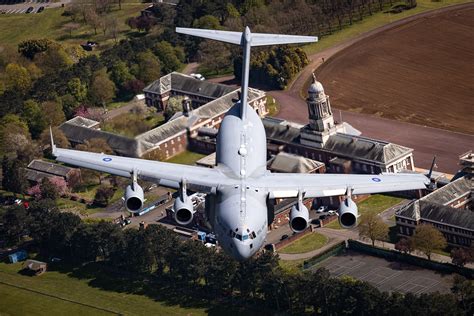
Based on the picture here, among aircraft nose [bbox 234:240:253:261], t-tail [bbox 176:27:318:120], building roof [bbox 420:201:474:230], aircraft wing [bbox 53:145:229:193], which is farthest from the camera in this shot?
building roof [bbox 420:201:474:230]

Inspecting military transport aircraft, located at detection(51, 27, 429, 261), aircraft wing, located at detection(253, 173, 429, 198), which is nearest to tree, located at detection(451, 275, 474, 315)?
aircraft wing, located at detection(253, 173, 429, 198)

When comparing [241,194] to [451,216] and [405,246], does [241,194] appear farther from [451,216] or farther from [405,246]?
[451,216]

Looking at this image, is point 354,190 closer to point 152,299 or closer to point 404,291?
point 404,291

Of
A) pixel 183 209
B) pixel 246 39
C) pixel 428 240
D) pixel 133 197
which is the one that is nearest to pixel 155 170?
pixel 133 197

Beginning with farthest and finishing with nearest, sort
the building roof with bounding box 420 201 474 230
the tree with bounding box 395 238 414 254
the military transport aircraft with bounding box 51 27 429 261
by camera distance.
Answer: the building roof with bounding box 420 201 474 230, the tree with bounding box 395 238 414 254, the military transport aircraft with bounding box 51 27 429 261

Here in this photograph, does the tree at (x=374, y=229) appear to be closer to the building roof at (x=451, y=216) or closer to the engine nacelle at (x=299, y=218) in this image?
the building roof at (x=451, y=216)

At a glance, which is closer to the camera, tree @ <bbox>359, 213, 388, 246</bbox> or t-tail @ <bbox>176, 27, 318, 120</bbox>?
t-tail @ <bbox>176, 27, 318, 120</bbox>

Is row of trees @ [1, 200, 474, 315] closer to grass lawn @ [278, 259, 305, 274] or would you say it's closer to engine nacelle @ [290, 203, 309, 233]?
grass lawn @ [278, 259, 305, 274]

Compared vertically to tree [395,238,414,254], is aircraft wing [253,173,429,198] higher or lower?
higher
